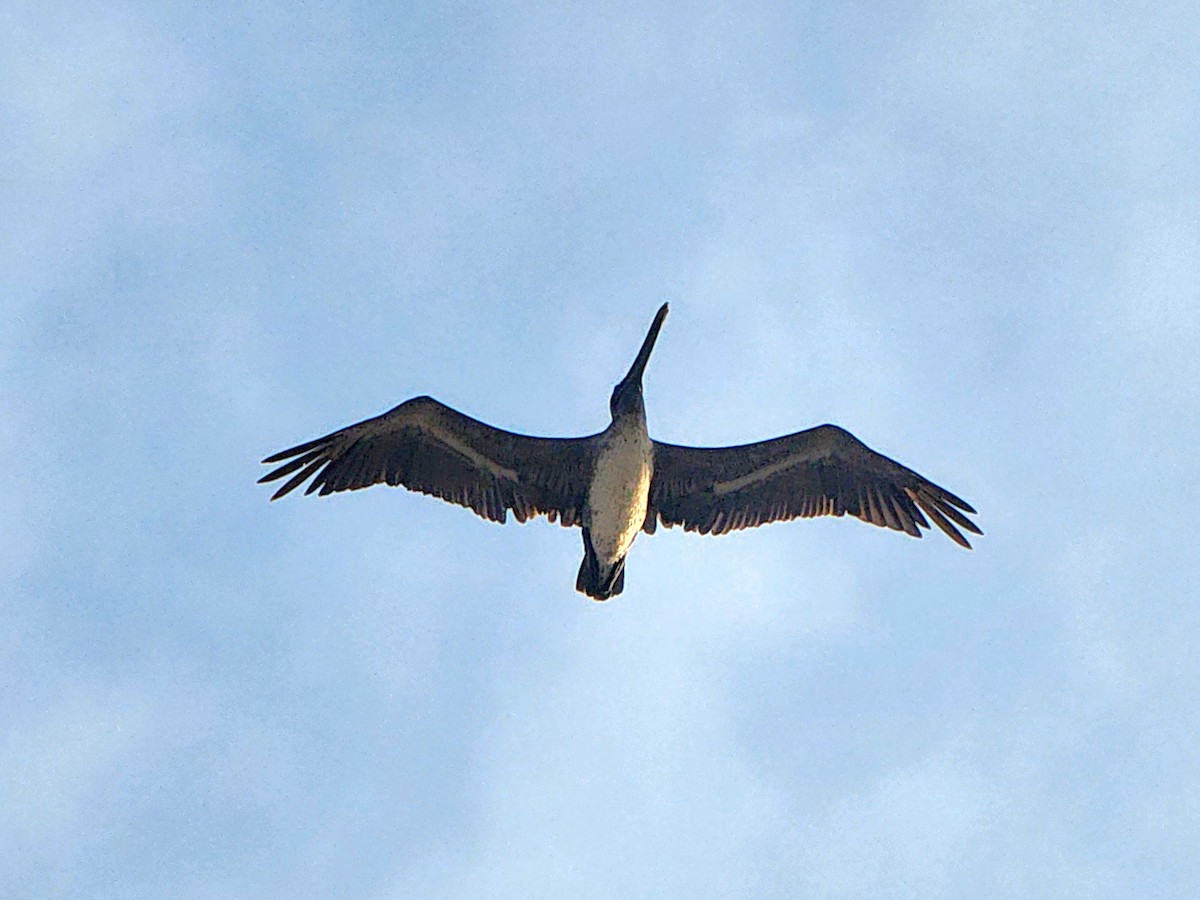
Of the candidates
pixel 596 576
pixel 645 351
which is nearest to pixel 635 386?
pixel 645 351

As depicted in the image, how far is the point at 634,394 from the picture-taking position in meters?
17.6

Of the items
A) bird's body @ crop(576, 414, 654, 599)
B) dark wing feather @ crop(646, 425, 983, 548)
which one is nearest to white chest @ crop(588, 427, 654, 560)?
bird's body @ crop(576, 414, 654, 599)

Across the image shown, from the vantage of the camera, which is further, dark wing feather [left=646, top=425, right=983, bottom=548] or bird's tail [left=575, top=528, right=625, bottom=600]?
dark wing feather [left=646, top=425, right=983, bottom=548]

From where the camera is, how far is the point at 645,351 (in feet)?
59.4

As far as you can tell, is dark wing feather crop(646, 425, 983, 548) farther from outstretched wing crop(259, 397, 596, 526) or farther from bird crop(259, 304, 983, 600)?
outstretched wing crop(259, 397, 596, 526)

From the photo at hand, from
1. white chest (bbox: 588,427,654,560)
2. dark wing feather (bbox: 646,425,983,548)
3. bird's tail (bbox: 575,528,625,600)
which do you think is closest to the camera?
white chest (bbox: 588,427,654,560)

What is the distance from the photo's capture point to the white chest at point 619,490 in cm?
1739

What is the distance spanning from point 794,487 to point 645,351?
2.50 meters

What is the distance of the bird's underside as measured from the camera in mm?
17906

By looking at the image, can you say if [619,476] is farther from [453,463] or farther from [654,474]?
[453,463]

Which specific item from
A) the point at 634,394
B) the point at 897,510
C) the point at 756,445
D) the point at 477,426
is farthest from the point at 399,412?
the point at 897,510

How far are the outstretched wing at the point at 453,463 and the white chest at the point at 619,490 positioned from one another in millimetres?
313

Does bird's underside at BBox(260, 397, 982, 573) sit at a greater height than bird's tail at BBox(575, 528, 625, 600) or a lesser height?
greater

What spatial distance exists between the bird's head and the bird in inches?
0.8
